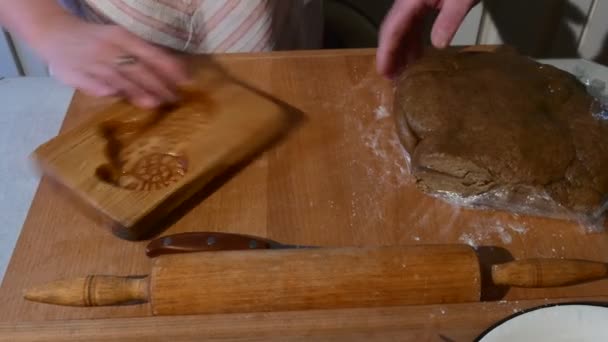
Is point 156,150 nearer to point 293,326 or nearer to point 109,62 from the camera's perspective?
point 109,62

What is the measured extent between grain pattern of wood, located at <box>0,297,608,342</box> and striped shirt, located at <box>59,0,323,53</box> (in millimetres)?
478

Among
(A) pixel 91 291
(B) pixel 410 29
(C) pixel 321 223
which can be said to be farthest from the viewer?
(B) pixel 410 29

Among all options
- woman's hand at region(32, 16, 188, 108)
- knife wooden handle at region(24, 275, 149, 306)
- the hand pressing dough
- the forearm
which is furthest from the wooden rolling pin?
the forearm

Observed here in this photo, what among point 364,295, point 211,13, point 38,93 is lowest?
point 38,93

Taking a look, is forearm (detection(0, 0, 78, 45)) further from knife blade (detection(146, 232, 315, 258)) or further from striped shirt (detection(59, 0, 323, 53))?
knife blade (detection(146, 232, 315, 258))

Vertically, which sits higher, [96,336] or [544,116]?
[544,116]

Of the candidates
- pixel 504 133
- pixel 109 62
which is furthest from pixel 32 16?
pixel 504 133

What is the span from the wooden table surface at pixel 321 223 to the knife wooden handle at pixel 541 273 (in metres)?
0.02

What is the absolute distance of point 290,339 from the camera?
1.97 feet

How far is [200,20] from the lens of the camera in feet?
3.01

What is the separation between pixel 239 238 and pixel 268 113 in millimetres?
219

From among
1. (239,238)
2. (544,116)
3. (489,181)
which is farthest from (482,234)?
(239,238)

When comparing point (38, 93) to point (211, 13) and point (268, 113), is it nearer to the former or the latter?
point (211, 13)

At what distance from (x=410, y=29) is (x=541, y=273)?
0.40 meters
